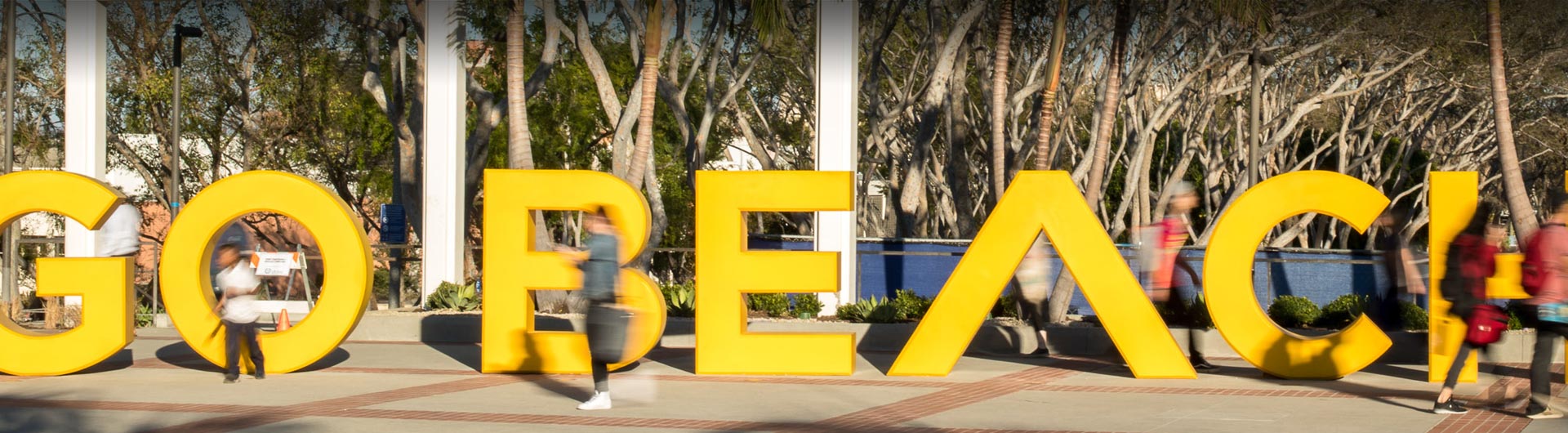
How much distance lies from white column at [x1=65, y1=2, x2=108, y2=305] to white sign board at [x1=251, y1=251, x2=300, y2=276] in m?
3.50

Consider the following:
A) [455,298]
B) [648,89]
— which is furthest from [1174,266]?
[455,298]

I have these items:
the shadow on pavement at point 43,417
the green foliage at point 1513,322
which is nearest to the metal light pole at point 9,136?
the shadow on pavement at point 43,417

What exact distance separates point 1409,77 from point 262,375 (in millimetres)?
26644

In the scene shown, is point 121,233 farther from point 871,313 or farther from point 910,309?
point 910,309

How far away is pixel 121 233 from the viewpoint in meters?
15.4

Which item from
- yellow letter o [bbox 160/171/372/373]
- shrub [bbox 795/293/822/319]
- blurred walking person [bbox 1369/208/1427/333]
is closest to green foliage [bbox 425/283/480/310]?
shrub [bbox 795/293/822/319]

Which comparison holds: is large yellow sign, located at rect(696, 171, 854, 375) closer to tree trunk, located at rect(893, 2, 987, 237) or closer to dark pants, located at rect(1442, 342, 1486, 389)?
dark pants, located at rect(1442, 342, 1486, 389)

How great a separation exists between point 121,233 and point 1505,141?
15.6 meters

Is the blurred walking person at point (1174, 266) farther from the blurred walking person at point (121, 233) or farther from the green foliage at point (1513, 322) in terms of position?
the blurred walking person at point (121, 233)

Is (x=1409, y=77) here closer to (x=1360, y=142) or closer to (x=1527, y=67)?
(x=1527, y=67)

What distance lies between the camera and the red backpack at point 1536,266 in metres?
9.83

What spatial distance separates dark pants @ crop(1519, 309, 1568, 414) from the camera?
9867 mm

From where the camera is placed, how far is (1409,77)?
3192cm

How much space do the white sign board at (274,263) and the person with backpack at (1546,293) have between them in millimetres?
14609
